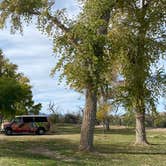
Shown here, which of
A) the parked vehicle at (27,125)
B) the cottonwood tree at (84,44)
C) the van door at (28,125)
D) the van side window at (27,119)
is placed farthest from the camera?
the van side window at (27,119)

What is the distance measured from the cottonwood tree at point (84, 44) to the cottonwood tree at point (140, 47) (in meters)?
2.04

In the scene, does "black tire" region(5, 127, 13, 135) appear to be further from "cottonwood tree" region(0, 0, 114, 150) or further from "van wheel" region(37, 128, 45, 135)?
"cottonwood tree" region(0, 0, 114, 150)

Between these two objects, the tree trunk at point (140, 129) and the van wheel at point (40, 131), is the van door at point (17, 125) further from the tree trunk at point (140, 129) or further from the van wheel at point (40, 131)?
the tree trunk at point (140, 129)

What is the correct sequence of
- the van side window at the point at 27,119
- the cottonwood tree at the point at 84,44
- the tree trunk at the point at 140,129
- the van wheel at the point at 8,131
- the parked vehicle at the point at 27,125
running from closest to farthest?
1. the cottonwood tree at the point at 84,44
2. the tree trunk at the point at 140,129
3. the van wheel at the point at 8,131
4. the parked vehicle at the point at 27,125
5. the van side window at the point at 27,119

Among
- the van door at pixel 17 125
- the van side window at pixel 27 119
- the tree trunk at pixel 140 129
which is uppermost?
the van side window at pixel 27 119

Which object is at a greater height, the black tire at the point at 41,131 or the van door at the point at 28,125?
the van door at the point at 28,125

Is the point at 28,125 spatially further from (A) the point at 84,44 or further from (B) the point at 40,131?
(A) the point at 84,44

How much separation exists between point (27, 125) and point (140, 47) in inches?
934

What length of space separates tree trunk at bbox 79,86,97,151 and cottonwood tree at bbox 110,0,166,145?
2.73 meters

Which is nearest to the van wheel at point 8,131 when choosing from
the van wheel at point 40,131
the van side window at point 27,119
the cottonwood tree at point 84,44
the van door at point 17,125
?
the van door at point 17,125

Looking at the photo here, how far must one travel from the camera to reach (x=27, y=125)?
1991 inches

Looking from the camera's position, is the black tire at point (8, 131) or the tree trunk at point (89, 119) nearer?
the tree trunk at point (89, 119)

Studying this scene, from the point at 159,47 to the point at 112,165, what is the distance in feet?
39.4

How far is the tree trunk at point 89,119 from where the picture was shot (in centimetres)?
2620
